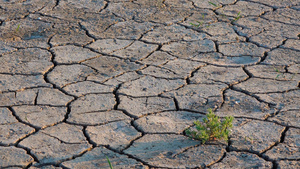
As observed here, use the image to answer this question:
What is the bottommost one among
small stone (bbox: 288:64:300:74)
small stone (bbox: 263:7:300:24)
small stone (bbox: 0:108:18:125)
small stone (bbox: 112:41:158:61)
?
small stone (bbox: 0:108:18:125)

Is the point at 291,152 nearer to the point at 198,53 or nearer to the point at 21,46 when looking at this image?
the point at 198,53

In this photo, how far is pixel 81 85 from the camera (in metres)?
4.30

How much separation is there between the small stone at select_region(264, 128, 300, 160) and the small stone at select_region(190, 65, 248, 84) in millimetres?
969

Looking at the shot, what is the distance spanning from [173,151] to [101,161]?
527 millimetres

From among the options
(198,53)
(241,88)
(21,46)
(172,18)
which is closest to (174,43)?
(198,53)

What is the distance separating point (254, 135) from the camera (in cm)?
355

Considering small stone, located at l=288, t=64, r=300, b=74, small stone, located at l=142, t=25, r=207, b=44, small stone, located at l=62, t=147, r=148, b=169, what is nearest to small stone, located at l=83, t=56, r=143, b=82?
small stone, located at l=142, t=25, r=207, b=44

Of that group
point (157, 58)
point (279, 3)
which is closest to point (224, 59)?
point (157, 58)

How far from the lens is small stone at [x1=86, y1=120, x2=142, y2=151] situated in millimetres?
3475

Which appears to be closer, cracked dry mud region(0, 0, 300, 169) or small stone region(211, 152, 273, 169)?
A: small stone region(211, 152, 273, 169)

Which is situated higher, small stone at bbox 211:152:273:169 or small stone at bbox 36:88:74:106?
small stone at bbox 211:152:273:169

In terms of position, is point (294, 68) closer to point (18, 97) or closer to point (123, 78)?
point (123, 78)

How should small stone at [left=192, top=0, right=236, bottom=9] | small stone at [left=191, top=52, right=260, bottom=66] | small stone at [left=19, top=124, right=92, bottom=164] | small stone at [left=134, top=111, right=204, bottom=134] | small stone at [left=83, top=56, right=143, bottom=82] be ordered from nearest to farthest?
small stone at [left=19, top=124, right=92, bottom=164] → small stone at [left=134, top=111, right=204, bottom=134] → small stone at [left=83, top=56, right=143, bottom=82] → small stone at [left=191, top=52, right=260, bottom=66] → small stone at [left=192, top=0, right=236, bottom=9]

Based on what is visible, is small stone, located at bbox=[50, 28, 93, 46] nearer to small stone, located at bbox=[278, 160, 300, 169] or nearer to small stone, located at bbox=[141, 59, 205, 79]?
small stone, located at bbox=[141, 59, 205, 79]
